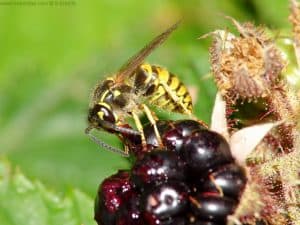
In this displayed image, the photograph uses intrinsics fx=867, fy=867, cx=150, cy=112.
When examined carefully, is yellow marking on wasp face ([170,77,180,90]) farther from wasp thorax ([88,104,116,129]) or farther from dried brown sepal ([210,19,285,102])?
dried brown sepal ([210,19,285,102])

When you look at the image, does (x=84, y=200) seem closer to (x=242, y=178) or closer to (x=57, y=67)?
(x=242, y=178)

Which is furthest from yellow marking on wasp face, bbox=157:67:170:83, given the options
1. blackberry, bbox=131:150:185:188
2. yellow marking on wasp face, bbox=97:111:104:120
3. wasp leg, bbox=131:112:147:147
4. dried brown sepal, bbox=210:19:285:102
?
blackberry, bbox=131:150:185:188

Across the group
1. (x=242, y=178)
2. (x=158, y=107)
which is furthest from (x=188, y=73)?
(x=242, y=178)

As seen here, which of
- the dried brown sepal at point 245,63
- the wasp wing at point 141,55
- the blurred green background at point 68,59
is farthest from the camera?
the blurred green background at point 68,59

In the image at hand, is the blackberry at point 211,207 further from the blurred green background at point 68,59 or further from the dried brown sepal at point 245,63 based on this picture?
the blurred green background at point 68,59

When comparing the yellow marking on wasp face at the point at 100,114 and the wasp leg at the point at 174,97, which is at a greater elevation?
the wasp leg at the point at 174,97

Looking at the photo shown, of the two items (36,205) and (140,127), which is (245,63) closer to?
(140,127)

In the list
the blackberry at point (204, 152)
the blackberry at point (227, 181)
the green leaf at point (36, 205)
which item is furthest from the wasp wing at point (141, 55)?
the blackberry at point (227, 181)
